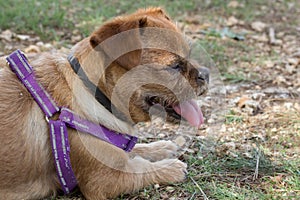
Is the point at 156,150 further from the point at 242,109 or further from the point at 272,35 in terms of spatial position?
the point at 272,35

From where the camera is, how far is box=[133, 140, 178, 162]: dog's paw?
162 inches

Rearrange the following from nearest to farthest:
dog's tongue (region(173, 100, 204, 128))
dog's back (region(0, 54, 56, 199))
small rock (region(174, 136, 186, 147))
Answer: dog's back (region(0, 54, 56, 199))
dog's tongue (region(173, 100, 204, 128))
small rock (region(174, 136, 186, 147))

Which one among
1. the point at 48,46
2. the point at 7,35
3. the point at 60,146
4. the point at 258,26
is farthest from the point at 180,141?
the point at 258,26

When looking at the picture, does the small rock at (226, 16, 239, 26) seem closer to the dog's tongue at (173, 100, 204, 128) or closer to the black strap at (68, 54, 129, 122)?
the dog's tongue at (173, 100, 204, 128)

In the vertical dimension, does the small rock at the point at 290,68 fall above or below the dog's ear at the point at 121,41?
below

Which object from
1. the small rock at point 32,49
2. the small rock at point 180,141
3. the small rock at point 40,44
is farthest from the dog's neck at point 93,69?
the small rock at point 40,44

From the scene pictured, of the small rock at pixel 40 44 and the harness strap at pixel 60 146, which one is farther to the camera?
the small rock at pixel 40 44

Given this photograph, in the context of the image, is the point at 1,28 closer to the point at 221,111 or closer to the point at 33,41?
the point at 33,41

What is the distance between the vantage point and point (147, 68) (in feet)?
11.5

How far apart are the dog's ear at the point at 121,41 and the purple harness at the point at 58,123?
18.5 inches

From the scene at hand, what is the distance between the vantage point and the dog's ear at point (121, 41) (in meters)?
3.28

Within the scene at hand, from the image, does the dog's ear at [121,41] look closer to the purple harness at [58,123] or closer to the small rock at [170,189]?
the purple harness at [58,123]

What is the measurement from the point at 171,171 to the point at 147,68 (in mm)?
814

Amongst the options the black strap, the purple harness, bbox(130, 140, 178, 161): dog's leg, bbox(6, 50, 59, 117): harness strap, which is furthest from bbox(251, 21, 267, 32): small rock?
bbox(6, 50, 59, 117): harness strap
